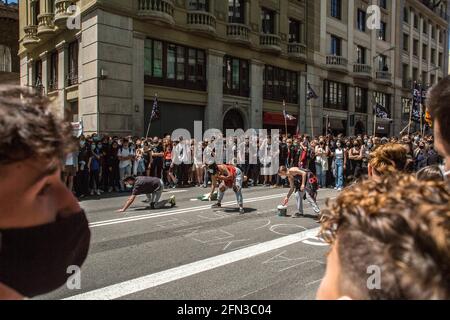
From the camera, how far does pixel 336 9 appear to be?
103 feet

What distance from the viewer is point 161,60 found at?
19.7 m

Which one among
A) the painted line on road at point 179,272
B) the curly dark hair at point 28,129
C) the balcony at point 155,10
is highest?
the balcony at point 155,10

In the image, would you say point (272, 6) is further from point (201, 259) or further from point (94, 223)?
point (201, 259)

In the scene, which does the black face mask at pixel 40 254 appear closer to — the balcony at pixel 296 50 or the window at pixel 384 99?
the balcony at pixel 296 50

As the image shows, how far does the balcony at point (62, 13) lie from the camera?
1869 cm

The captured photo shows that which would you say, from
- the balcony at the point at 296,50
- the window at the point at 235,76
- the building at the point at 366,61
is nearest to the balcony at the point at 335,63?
the building at the point at 366,61

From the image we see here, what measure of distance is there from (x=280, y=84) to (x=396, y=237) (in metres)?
26.2

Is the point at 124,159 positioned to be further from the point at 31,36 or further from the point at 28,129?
the point at 31,36

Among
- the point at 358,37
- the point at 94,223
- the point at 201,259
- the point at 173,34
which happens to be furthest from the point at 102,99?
the point at 358,37

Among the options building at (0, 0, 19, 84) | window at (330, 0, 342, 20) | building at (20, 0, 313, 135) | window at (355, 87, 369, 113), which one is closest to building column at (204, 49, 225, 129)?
building at (20, 0, 313, 135)

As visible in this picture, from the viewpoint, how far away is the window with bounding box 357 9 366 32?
34188 millimetres

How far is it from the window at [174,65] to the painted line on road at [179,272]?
566 inches

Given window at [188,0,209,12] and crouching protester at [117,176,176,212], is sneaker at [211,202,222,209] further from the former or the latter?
window at [188,0,209,12]

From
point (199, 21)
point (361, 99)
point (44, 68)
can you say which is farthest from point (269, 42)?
point (361, 99)
